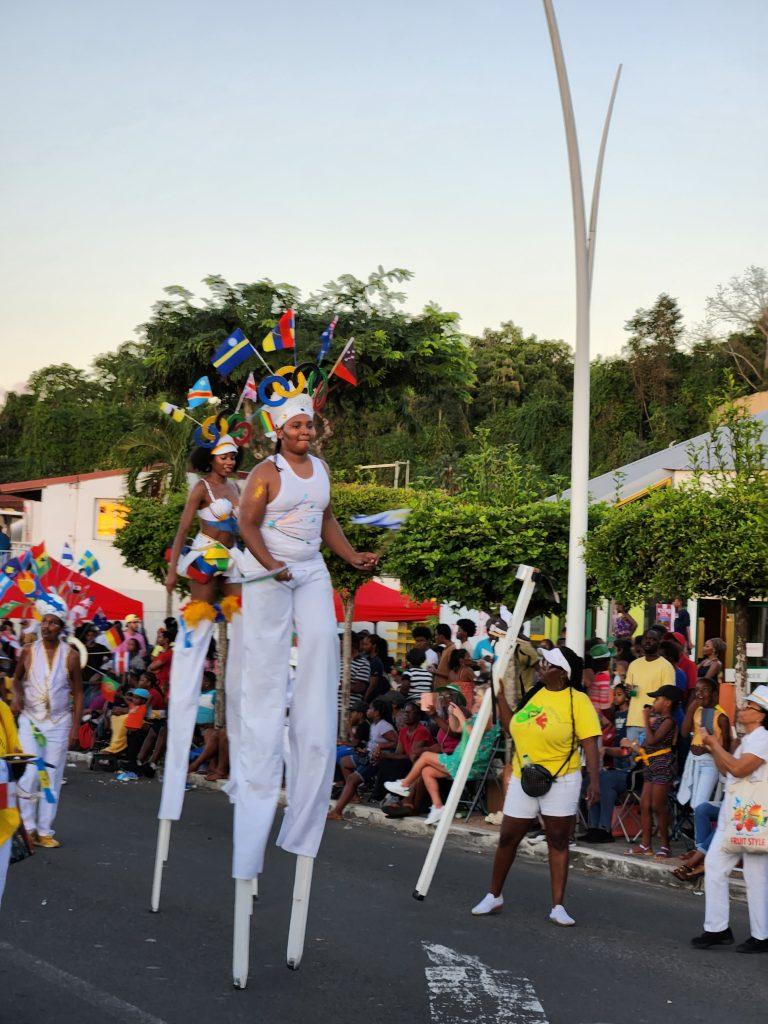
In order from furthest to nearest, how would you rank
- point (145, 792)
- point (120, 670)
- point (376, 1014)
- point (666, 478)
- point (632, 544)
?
point (666, 478) < point (120, 670) < point (145, 792) < point (632, 544) < point (376, 1014)

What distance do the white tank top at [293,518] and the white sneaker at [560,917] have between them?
317cm

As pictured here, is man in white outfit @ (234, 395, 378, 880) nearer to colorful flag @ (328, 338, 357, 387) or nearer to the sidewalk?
colorful flag @ (328, 338, 357, 387)

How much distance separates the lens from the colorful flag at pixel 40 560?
33.9ft

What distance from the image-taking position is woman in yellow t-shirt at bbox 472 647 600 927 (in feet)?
26.8

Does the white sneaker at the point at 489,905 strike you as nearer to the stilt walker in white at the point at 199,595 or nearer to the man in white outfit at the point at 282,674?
the stilt walker in white at the point at 199,595

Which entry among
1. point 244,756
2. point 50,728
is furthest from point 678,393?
point 244,756

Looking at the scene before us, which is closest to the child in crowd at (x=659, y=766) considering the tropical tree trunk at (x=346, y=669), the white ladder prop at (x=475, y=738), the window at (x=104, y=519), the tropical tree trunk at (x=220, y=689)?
the white ladder prop at (x=475, y=738)

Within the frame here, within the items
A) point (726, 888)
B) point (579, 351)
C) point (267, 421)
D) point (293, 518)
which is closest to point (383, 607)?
point (579, 351)

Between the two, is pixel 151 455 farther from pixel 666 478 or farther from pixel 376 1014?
pixel 376 1014

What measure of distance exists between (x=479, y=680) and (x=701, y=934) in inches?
206

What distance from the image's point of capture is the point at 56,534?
4259 cm

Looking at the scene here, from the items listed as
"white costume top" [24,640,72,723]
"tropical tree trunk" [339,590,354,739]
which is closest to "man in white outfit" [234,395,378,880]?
"white costume top" [24,640,72,723]

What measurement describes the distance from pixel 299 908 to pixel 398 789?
6.47m

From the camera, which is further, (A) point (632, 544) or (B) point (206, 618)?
(A) point (632, 544)
